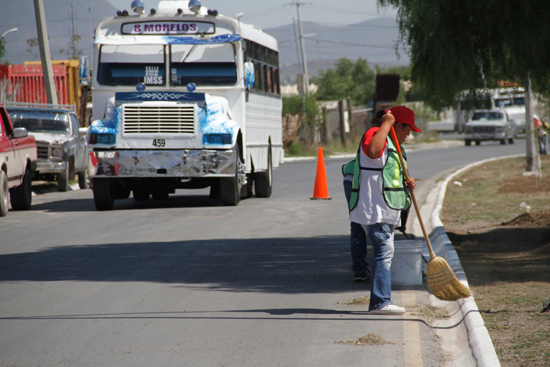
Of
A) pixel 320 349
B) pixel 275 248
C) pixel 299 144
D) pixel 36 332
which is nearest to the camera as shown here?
pixel 320 349

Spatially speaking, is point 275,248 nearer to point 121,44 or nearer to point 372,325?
point 372,325

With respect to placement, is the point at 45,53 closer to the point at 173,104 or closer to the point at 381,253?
the point at 173,104

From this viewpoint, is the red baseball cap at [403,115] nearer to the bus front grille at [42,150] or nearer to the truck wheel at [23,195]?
the truck wheel at [23,195]

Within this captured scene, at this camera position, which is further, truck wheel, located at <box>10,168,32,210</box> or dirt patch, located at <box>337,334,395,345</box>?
truck wheel, located at <box>10,168,32,210</box>

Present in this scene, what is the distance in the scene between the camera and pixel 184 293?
25.3 ft

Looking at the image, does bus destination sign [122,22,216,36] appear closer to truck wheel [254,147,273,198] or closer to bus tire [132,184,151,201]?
bus tire [132,184,151,201]

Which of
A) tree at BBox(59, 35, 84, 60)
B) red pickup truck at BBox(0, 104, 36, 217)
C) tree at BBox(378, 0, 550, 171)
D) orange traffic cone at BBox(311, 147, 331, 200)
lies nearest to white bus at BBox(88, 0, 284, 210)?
orange traffic cone at BBox(311, 147, 331, 200)

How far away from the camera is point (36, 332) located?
6273mm

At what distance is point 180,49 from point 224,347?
10628mm

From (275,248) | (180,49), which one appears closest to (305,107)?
(180,49)

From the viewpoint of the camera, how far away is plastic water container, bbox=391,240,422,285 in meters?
7.87

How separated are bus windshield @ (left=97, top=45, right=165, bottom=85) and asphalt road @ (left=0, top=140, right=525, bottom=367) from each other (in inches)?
111

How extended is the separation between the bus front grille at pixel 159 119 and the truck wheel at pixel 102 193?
107 cm

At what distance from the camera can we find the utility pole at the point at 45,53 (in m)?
24.2
